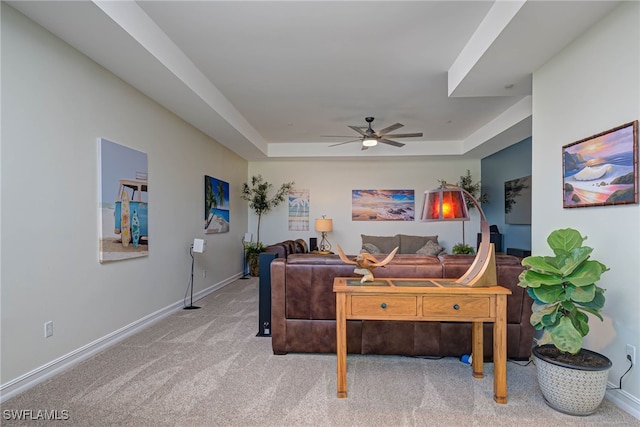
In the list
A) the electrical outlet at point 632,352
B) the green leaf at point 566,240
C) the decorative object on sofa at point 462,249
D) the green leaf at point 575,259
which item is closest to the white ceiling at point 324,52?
the green leaf at point 566,240

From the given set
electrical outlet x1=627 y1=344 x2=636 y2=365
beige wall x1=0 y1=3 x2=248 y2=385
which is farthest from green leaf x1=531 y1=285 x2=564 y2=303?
beige wall x1=0 y1=3 x2=248 y2=385

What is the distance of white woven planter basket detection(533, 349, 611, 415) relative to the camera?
204 cm

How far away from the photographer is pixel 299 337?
9.98 ft

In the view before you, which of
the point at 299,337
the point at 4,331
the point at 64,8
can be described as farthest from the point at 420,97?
the point at 4,331

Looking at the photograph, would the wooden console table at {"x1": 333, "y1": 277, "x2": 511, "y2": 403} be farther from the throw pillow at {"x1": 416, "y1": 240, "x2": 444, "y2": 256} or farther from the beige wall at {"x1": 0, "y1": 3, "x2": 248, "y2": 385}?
the throw pillow at {"x1": 416, "y1": 240, "x2": 444, "y2": 256}

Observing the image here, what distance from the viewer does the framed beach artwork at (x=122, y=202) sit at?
314 cm

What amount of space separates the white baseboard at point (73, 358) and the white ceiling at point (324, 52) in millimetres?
2495

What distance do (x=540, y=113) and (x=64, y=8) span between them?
148 inches

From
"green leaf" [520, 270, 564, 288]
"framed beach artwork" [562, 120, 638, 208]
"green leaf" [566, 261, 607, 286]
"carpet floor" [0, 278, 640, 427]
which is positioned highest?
"framed beach artwork" [562, 120, 638, 208]

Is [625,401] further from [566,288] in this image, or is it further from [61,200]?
[61,200]

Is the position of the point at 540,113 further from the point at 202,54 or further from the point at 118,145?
the point at 118,145

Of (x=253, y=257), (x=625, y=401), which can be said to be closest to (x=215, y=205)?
(x=253, y=257)

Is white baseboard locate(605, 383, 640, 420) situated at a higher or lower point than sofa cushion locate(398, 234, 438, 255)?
lower

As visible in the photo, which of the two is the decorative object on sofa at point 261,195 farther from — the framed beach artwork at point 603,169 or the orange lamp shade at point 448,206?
the framed beach artwork at point 603,169
